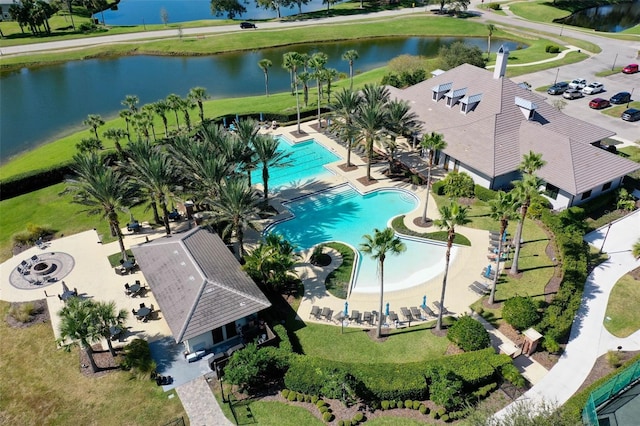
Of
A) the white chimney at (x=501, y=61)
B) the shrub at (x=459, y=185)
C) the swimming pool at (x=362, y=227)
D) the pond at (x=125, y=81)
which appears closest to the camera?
the swimming pool at (x=362, y=227)

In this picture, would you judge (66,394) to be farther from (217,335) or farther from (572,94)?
(572,94)

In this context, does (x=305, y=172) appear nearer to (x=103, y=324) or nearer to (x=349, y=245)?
(x=349, y=245)

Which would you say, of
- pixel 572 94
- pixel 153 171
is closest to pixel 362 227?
pixel 153 171

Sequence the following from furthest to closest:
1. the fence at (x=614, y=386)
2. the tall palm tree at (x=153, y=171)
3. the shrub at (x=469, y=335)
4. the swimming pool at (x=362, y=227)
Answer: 1. the swimming pool at (x=362, y=227)
2. the tall palm tree at (x=153, y=171)
3. the shrub at (x=469, y=335)
4. the fence at (x=614, y=386)

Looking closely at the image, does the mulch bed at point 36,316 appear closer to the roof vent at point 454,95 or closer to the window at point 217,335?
the window at point 217,335

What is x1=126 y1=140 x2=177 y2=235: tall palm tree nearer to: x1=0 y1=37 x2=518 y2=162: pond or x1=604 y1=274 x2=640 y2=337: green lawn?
x1=0 y1=37 x2=518 y2=162: pond

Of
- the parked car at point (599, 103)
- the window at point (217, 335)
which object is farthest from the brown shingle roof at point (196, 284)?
the parked car at point (599, 103)
